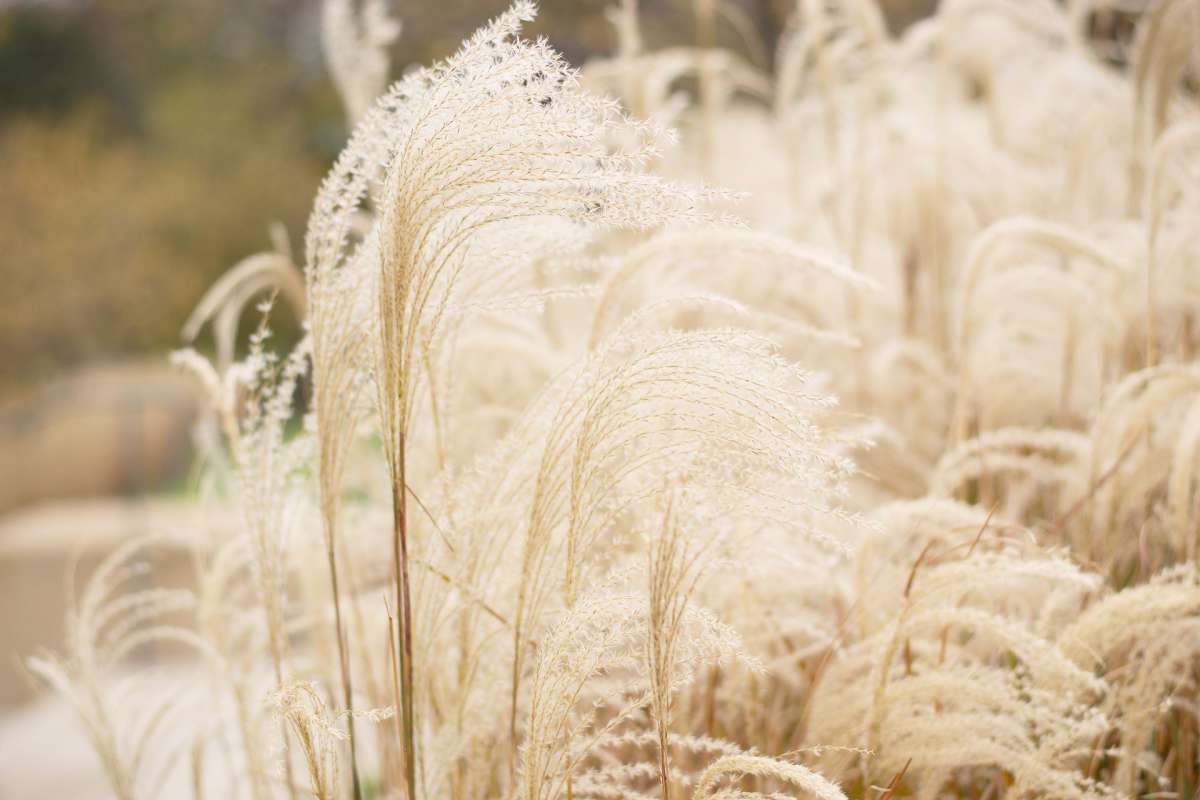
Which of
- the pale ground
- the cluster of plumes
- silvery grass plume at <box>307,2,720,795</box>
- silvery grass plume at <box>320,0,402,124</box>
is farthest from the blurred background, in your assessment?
silvery grass plume at <box>307,2,720,795</box>

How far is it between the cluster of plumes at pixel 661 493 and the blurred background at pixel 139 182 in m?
5.25

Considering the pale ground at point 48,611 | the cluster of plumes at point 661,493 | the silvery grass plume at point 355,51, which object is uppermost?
the silvery grass plume at point 355,51

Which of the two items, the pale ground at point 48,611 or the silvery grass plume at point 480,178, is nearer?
the silvery grass plume at point 480,178

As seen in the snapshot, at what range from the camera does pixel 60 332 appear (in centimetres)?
1141

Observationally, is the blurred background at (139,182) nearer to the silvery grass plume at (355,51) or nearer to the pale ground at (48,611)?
the pale ground at (48,611)

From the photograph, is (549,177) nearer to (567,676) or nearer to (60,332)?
(567,676)

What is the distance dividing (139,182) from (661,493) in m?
13.0

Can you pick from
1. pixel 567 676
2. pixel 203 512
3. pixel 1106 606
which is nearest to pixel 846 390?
pixel 1106 606

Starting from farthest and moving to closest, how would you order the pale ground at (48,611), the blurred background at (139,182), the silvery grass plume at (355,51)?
the blurred background at (139,182) < the pale ground at (48,611) < the silvery grass plume at (355,51)

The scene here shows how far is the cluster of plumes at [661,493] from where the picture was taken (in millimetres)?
818

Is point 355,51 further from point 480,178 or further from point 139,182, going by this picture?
point 139,182

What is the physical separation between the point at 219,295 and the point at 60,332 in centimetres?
1125

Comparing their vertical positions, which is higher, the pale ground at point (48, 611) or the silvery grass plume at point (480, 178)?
the silvery grass plume at point (480, 178)

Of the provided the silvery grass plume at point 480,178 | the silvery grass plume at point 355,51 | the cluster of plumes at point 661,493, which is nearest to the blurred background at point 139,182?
the silvery grass plume at point 355,51
